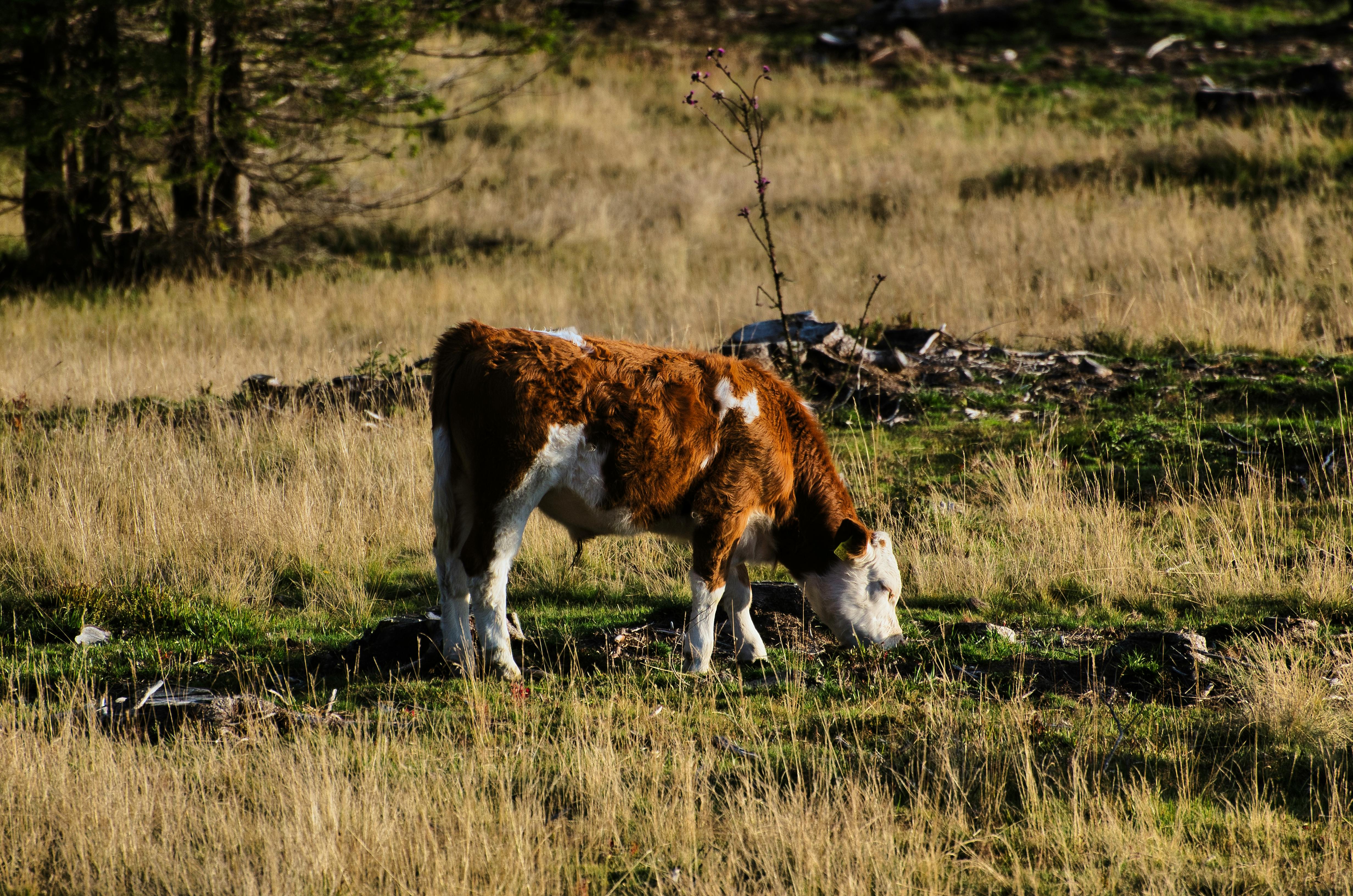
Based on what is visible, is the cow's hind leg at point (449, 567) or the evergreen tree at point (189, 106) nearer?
the cow's hind leg at point (449, 567)

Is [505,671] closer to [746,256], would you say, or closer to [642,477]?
[642,477]

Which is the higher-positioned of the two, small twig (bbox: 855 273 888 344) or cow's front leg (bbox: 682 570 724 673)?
small twig (bbox: 855 273 888 344)

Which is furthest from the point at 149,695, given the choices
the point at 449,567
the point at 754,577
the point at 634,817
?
the point at 754,577

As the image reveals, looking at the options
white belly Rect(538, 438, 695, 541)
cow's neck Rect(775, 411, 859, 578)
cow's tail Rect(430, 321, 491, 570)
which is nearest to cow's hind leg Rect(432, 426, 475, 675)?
cow's tail Rect(430, 321, 491, 570)

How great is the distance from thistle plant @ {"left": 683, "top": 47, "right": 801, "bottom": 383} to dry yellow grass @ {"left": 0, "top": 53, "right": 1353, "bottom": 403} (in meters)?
0.43

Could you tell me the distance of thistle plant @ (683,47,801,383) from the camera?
10000 mm

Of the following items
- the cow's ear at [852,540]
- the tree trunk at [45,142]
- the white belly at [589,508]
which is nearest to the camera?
the white belly at [589,508]

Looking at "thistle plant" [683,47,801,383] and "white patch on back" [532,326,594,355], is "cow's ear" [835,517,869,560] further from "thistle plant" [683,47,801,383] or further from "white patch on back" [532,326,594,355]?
"thistle plant" [683,47,801,383]

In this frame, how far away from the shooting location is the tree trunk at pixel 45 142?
53.6 feet

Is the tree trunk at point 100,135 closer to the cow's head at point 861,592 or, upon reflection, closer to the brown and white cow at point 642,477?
the brown and white cow at point 642,477

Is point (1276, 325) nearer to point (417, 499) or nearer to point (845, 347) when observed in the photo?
point (845, 347)

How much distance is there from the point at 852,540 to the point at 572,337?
1.98 metres

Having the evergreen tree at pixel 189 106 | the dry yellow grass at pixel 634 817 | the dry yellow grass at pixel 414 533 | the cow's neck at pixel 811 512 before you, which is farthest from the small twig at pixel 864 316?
the evergreen tree at pixel 189 106

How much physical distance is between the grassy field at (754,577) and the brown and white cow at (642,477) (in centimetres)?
36
